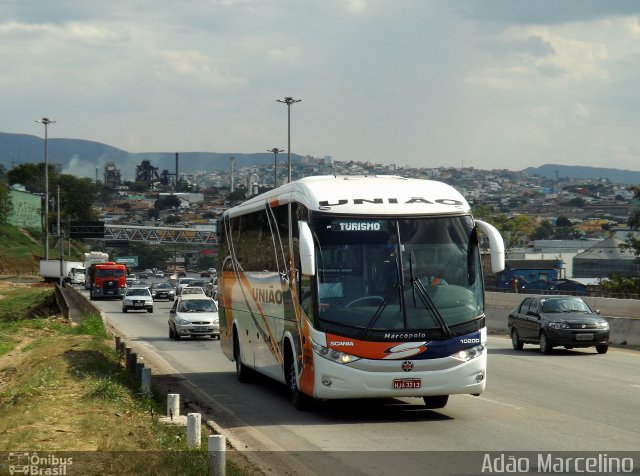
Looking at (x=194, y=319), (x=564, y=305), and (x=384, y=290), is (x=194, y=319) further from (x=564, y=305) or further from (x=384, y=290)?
(x=384, y=290)

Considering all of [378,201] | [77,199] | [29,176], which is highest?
[29,176]

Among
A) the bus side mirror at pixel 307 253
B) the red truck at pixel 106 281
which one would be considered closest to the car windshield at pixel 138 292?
the red truck at pixel 106 281

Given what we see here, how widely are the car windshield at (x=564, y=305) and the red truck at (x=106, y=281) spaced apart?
180 feet

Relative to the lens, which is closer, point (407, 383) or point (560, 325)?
point (407, 383)

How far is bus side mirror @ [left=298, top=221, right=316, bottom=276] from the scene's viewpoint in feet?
48.8

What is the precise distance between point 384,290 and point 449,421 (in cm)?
204

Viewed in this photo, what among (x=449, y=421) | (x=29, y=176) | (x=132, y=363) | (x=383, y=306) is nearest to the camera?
(x=383, y=306)

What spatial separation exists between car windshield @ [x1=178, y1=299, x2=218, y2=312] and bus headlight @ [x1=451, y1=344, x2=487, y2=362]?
72.9 ft

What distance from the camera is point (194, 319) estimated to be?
3566 cm

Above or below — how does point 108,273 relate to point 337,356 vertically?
below

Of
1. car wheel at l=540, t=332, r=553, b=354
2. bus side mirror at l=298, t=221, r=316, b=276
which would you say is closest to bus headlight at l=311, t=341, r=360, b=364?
bus side mirror at l=298, t=221, r=316, b=276

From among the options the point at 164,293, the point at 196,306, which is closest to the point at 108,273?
the point at 164,293

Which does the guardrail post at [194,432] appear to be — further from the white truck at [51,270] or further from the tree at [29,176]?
the tree at [29,176]

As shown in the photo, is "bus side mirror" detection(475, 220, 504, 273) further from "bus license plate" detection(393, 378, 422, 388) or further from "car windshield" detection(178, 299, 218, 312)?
"car windshield" detection(178, 299, 218, 312)
